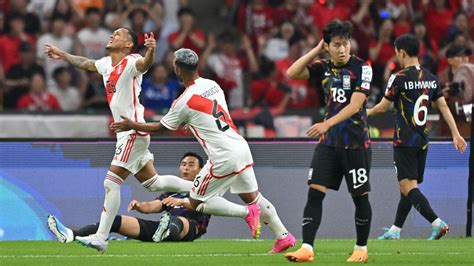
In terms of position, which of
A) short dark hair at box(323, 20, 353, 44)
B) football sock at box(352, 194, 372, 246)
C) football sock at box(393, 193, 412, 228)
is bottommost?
football sock at box(393, 193, 412, 228)

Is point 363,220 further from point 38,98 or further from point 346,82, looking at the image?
point 38,98

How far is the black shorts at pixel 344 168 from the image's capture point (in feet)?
38.2

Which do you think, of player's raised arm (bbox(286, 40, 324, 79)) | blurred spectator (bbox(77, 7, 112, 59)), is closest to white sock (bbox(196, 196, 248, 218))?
player's raised arm (bbox(286, 40, 324, 79))

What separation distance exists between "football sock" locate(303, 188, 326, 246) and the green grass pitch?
0.28 m

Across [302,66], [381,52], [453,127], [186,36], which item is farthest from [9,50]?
[302,66]

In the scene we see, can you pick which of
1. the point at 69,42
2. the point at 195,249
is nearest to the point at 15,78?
the point at 69,42

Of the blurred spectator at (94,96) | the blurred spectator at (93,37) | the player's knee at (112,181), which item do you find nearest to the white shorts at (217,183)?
the player's knee at (112,181)

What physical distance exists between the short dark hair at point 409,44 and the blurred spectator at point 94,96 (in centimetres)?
735

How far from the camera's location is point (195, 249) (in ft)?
43.0

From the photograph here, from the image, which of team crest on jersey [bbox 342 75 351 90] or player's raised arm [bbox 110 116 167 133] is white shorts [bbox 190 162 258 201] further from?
team crest on jersey [bbox 342 75 351 90]

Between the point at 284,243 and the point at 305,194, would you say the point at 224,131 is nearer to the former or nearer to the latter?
the point at 284,243

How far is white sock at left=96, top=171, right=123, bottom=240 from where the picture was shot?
41.5 ft

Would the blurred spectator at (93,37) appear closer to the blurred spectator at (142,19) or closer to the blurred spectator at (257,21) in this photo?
the blurred spectator at (142,19)

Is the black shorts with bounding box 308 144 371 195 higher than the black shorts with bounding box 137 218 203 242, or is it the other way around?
the black shorts with bounding box 308 144 371 195
